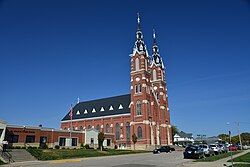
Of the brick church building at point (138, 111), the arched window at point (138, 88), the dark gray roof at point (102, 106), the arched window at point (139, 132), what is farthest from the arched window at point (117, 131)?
the arched window at point (138, 88)

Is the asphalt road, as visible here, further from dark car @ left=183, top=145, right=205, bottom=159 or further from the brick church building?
the brick church building

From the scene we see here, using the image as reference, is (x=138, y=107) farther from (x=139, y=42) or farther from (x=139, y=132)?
(x=139, y=42)

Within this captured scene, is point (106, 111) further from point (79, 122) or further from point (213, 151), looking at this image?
point (213, 151)

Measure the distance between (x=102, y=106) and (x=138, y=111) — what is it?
1800 centimetres

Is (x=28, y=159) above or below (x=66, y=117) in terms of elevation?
below

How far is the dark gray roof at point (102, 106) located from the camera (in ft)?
226

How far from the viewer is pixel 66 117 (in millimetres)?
81062

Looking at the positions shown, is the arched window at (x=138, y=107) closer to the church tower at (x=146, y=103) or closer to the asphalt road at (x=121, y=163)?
the church tower at (x=146, y=103)

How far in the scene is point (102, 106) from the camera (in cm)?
7531

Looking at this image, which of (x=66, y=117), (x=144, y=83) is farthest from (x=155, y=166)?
(x=66, y=117)

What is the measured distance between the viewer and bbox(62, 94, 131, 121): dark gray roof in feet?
226

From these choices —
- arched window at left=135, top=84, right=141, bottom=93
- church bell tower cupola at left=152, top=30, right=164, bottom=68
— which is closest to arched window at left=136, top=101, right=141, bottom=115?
arched window at left=135, top=84, right=141, bottom=93

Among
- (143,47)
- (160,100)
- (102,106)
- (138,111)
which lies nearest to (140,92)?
(138,111)

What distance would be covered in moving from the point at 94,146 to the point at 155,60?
36.5 m
